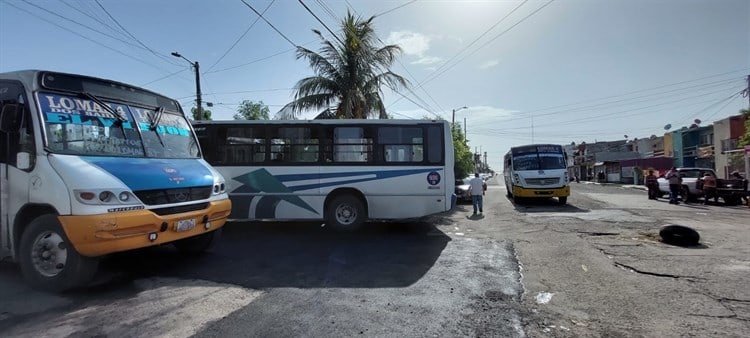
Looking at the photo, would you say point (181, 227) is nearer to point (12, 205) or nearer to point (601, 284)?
point (12, 205)

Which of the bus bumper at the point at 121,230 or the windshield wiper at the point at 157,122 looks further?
the windshield wiper at the point at 157,122

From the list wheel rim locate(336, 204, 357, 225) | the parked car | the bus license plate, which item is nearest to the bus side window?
the bus license plate

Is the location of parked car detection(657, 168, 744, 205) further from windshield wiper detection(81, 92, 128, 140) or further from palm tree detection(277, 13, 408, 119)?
windshield wiper detection(81, 92, 128, 140)

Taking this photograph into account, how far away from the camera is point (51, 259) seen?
5.59 m

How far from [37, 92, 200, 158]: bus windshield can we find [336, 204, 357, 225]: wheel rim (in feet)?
13.7

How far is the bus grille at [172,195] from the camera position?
5.68 meters

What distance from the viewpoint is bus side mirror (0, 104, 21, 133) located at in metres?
5.42

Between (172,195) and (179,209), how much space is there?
0.22 metres

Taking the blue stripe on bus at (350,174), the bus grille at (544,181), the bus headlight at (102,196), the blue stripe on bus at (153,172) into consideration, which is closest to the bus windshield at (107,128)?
the blue stripe on bus at (153,172)

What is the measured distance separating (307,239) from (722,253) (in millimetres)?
7976

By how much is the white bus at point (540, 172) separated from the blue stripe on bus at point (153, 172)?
15231 mm

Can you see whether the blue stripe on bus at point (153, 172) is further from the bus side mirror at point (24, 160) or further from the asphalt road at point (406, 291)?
the asphalt road at point (406, 291)

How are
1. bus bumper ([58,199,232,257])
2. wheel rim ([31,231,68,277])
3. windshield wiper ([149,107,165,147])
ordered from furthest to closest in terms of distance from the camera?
windshield wiper ([149,107,165,147]) → wheel rim ([31,231,68,277]) → bus bumper ([58,199,232,257])

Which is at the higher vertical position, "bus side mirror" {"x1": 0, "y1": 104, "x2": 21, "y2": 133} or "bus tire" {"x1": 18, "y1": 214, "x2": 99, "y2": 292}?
"bus side mirror" {"x1": 0, "y1": 104, "x2": 21, "y2": 133}
